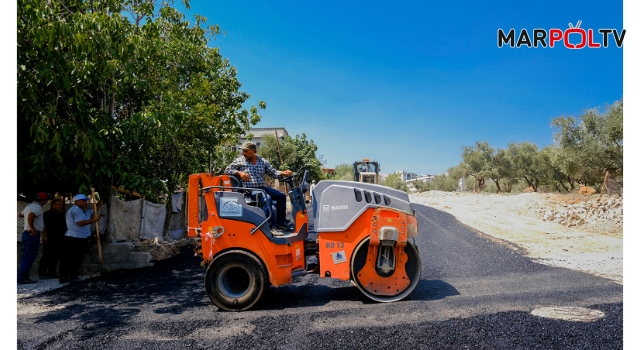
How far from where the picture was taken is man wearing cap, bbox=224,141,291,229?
581 cm

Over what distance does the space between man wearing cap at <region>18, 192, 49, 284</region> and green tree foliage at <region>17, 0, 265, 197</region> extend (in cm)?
56

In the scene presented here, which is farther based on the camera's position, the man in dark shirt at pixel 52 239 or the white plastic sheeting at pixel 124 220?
the white plastic sheeting at pixel 124 220

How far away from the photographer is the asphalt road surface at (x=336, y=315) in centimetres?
424

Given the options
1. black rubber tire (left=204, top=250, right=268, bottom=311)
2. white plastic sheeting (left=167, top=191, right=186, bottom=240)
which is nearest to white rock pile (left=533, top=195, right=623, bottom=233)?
white plastic sheeting (left=167, top=191, right=186, bottom=240)

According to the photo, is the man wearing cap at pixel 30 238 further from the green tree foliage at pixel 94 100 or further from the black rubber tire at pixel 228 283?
the black rubber tire at pixel 228 283

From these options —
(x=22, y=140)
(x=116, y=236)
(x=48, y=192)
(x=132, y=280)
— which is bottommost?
(x=132, y=280)

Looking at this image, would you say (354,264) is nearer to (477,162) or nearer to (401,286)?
(401,286)

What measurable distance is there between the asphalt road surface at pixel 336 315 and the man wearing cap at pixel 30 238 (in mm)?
1007

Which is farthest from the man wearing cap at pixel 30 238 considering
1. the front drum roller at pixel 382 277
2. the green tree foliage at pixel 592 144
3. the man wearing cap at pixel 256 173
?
the green tree foliage at pixel 592 144

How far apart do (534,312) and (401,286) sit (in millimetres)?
1599

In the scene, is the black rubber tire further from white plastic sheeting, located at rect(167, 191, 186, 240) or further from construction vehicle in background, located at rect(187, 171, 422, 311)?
white plastic sheeting, located at rect(167, 191, 186, 240)

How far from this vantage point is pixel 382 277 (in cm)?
565

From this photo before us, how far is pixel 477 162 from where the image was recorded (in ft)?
147

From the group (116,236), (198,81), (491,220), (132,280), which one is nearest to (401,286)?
(132,280)
